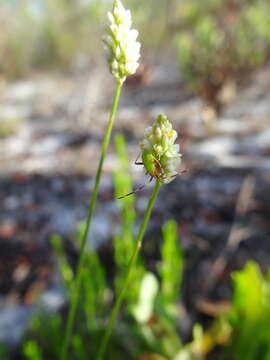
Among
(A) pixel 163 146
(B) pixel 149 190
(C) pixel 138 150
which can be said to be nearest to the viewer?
(A) pixel 163 146

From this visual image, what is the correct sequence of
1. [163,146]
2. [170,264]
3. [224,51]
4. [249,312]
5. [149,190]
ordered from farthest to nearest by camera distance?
[224,51]
[149,190]
[170,264]
[249,312]
[163,146]

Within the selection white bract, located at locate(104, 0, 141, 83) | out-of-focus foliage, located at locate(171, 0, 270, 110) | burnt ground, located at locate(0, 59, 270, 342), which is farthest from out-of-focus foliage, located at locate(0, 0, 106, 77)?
white bract, located at locate(104, 0, 141, 83)

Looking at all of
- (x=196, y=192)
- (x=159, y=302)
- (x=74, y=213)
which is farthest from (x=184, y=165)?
(x=159, y=302)

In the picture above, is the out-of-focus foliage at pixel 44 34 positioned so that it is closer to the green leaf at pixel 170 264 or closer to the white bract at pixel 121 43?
the green leaf at pixel 170 264

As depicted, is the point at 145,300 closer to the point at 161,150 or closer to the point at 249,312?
the point at 249,312

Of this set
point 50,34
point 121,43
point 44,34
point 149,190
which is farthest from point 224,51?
point 44,34

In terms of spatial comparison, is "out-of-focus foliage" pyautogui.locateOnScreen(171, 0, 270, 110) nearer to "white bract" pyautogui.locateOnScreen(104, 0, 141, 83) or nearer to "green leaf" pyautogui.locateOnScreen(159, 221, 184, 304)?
"green leaf" pyautogui.locateOnScreen(159, 221, 184, 304)

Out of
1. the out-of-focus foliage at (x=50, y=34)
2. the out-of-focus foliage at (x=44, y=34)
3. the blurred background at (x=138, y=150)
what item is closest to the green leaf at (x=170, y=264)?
the blurred background at (x=138, y=150)
